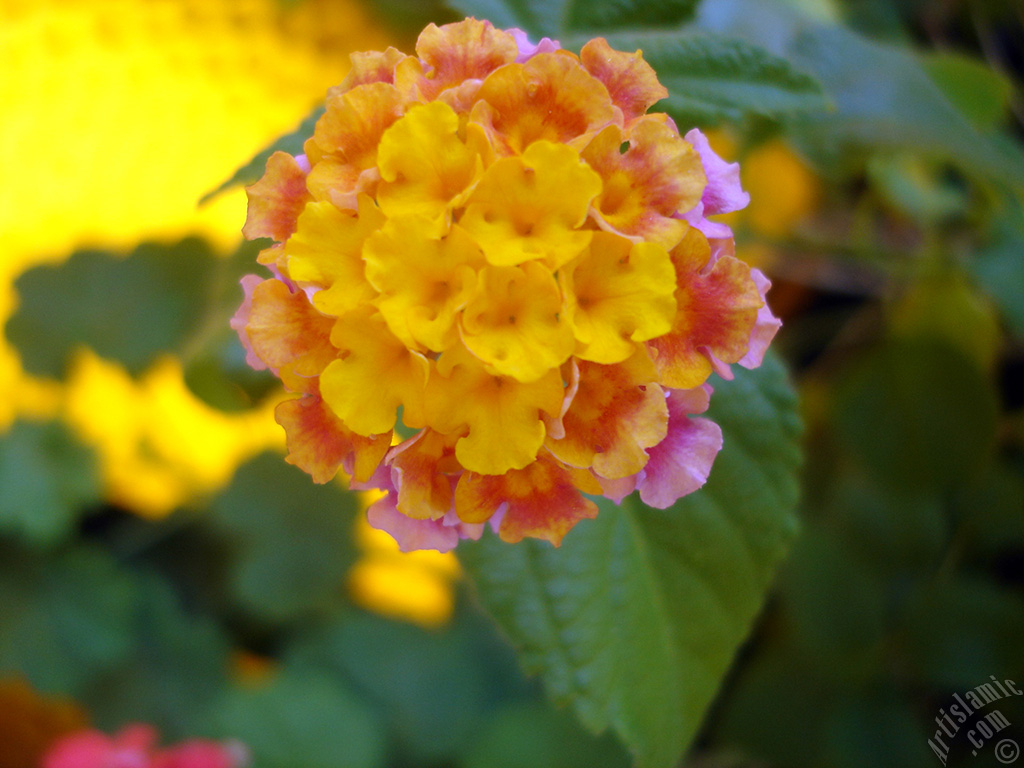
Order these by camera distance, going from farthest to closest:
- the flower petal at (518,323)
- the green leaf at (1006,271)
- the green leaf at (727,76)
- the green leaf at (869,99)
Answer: the green leaf at (1006,271)
the green leaf at (869,99)
the green leaf at (727,76)
the flower petal at (518,323)

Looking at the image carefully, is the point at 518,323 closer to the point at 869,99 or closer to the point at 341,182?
the point at 341,182

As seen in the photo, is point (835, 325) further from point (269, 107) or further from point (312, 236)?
point (312, 236)

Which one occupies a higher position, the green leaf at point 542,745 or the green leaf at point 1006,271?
the green leaf at point 1006,271

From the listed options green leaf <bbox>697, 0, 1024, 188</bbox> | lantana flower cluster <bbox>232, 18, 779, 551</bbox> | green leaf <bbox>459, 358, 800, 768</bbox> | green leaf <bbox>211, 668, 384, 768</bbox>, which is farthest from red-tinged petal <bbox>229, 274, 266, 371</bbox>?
green leaf <bbox>211, 668, 384, 768</bbox>

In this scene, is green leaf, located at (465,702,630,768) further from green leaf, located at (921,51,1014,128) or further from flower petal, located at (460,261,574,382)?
green leaf, located at (921,51,1014,128)

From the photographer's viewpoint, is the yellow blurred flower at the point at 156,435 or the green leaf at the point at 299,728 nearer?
the green leaf at the point at 299,728

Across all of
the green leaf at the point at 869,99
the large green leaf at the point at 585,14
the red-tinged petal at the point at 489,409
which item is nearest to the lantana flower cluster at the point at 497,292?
the red-tinged petal at the point at 489,409

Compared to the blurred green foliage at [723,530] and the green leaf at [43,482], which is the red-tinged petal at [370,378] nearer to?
the blurred green foliage at [723,530]
